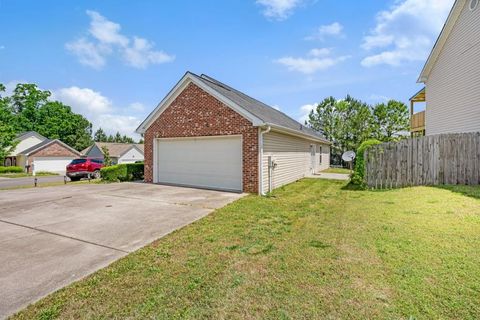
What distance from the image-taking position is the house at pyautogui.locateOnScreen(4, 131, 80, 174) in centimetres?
2988

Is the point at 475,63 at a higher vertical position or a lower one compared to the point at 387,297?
higher

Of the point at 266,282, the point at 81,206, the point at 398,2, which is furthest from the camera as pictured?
the point at 398,2

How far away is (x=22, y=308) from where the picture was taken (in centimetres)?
254

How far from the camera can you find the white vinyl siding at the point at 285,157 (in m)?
9.50

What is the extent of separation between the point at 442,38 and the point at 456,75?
2318mm

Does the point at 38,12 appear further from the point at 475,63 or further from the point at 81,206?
the point at 475,63

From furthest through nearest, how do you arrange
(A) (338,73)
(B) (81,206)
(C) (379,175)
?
(A) (338,73)
(C) (379,175)
(B) (81,206)

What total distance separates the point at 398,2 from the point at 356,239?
29.6 ft

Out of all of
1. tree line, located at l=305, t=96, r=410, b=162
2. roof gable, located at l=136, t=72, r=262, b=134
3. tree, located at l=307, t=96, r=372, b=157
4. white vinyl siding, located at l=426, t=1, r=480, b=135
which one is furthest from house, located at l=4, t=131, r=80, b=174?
white vinyl siding, located at l=426, t=1, r=480, b=135

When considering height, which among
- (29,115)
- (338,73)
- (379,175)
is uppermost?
(29,115)

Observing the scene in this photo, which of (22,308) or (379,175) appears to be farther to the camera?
(379,175)

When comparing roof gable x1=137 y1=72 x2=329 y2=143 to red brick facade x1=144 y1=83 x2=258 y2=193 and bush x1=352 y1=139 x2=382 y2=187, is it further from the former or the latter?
bush x1=352 y1=139 x2=382 y2=187

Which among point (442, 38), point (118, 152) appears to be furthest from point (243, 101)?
point (118, 152)

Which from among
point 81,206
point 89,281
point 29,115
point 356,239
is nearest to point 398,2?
point 356,239
